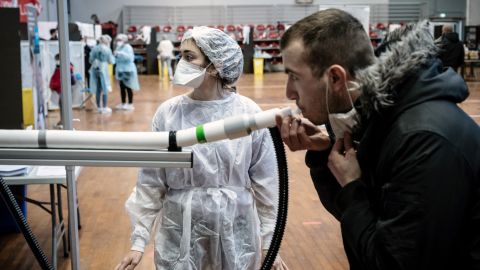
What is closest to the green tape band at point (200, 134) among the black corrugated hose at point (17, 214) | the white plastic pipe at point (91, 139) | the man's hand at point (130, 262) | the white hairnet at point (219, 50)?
the white plastic pipe at point (91, 139)

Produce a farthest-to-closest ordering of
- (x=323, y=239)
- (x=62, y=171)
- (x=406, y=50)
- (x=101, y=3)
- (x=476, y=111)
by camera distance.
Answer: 1. (x=101, y=3)
2. (x=476, y=111)
3. (x=323, y=239)
4. (x=62, y=171)
5. (x=406, y=50)

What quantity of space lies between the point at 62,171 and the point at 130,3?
22415mm

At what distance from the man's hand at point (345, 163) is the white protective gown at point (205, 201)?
835 millimetres

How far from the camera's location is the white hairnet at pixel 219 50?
7.22ft

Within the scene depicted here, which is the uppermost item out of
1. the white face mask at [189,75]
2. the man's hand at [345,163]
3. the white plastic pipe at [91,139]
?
the white face mask at [189,75]

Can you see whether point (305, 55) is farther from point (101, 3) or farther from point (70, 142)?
point (101, 3)

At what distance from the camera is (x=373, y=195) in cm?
121

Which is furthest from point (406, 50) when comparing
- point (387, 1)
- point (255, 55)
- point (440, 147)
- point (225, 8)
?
point (387, 1)

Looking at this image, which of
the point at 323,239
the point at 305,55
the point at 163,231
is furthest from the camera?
the point at 323,239

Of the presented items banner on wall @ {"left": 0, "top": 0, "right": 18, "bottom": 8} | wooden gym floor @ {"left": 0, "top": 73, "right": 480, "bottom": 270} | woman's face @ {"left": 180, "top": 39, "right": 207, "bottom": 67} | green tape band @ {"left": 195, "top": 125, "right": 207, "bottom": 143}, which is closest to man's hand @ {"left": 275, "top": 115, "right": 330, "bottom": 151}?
green tape band @ {"left": 195, "top": 125, "right": 207, "bottom": 143}

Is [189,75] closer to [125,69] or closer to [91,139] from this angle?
[91,139]

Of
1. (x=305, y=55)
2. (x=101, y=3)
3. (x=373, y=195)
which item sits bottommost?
(x=373, y=195)

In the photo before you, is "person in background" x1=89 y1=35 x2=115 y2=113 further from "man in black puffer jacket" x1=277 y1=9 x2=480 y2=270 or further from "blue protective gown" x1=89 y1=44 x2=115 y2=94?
"man in black puffer jacket" x1=277 y1=9 x2=480 y2=270

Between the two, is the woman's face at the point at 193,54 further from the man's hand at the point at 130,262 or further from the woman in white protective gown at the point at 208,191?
the man's hand at the point at 130,262
